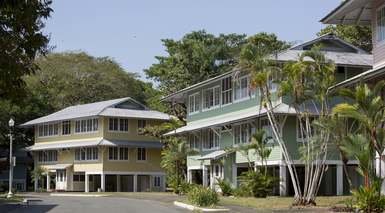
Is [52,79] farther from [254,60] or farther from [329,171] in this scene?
[254,60]

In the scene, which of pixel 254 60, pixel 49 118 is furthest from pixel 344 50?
pixel 49 118

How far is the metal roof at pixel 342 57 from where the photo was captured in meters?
38.5

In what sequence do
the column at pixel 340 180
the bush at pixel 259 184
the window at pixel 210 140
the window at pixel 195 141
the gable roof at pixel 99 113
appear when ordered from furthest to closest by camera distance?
the gable roof at pixel 99 113 < the window at pixel 195 141 < the window at pixel 210 140 < the column at pixel 340 180 < the bush at pixel 259 184

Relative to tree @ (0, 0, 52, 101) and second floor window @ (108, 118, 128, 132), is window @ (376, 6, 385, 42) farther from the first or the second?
second floor window @ (108, 118, 128, 132)

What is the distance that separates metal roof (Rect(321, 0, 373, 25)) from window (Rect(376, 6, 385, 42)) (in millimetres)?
765

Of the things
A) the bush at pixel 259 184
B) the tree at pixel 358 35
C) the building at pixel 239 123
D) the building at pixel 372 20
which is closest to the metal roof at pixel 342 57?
the building at pixel 239 123

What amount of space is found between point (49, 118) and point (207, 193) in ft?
144

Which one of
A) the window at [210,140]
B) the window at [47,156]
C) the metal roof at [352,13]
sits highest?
the metal roof at [352,13]

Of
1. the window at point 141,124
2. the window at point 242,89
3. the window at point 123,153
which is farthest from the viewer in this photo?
the window at point 141,124

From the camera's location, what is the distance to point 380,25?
25891mm

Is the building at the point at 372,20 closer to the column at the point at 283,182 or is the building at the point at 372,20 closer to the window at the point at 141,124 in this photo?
the column at the point at 283,182

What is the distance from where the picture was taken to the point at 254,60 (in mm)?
30703

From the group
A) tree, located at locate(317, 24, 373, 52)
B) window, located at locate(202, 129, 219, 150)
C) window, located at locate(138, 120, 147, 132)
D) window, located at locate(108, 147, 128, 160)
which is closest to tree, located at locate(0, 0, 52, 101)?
window, located at locate(202, 129, 219, 150)

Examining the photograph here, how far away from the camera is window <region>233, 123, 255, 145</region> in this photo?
4305cm
